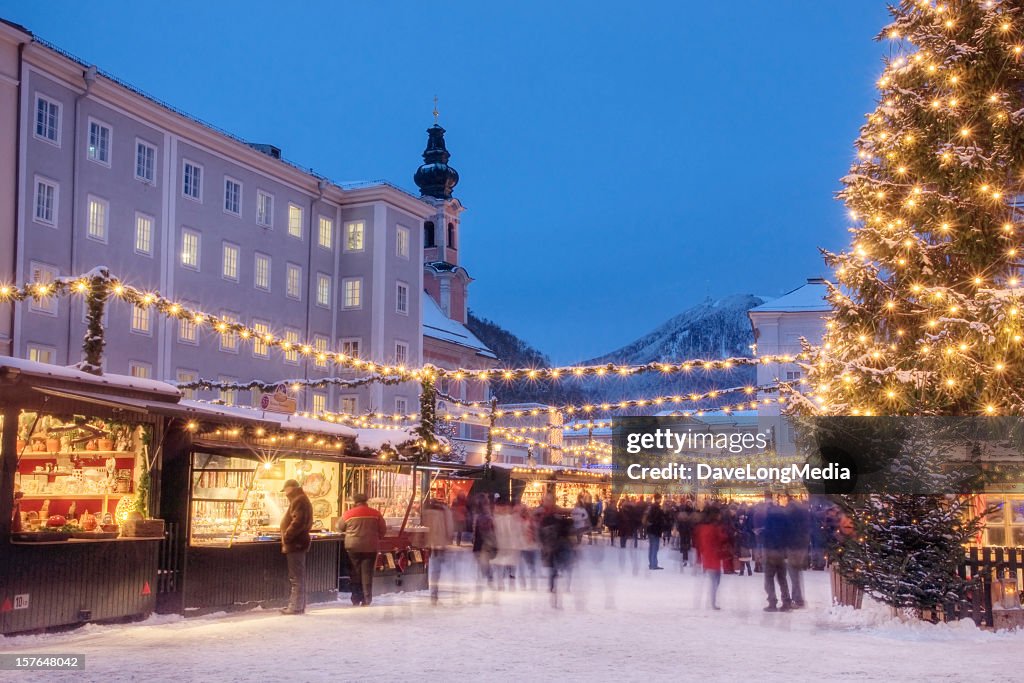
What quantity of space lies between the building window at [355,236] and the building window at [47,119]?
17256 mm

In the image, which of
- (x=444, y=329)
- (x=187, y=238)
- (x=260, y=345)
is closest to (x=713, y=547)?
(x=187, y=238)

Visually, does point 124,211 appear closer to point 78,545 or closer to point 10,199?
point 10,199

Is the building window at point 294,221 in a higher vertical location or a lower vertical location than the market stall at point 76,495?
higher

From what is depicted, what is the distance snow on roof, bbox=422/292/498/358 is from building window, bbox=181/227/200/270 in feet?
81.5

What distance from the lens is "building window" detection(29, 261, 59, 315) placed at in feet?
115

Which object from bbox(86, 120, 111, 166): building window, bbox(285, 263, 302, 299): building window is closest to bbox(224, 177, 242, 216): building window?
bbox(285, 263, 302, 299): building window

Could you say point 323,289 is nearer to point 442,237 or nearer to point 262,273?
point 262,273

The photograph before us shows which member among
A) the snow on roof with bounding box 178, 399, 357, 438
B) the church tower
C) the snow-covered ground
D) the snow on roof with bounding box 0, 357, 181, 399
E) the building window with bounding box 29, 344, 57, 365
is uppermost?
the church tower

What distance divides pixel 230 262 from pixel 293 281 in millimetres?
4351

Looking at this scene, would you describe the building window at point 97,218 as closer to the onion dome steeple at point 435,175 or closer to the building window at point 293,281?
the building window at point 293,281

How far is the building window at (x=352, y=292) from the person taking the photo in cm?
5153

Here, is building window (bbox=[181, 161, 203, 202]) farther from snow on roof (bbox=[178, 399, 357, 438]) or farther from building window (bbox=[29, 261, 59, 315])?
snow on roof (bbox=[178, 399, 357, 438])

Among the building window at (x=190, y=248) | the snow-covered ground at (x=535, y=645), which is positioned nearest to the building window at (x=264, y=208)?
the building window at (x=190, y=248)

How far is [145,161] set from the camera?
40438 millimetres
